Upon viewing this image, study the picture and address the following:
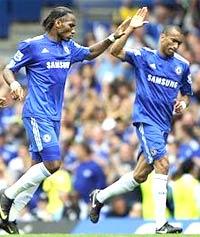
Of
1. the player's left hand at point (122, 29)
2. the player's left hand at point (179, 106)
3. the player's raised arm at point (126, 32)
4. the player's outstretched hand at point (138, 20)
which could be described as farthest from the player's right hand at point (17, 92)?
the player's left hand at point (179, 106)

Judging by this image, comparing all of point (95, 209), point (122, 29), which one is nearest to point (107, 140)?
point (95, 209)

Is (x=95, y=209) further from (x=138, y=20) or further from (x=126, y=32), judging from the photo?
(x=138, y=20)

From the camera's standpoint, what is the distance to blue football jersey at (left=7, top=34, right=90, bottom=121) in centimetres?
1495

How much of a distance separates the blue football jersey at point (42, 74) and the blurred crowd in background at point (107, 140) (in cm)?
379

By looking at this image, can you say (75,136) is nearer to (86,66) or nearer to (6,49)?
(86,66)

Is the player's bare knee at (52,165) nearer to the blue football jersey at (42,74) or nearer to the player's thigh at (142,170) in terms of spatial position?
the blue football jersey at (42,74)

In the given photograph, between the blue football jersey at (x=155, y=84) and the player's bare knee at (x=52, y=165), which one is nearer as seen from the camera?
the player's bare knee at (x=52, y=165)

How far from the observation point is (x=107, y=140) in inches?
835

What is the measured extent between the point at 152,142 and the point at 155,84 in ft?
2.14

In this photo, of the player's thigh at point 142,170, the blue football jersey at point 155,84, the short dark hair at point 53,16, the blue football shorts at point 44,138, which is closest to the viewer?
the blue football shorts at point 44,138

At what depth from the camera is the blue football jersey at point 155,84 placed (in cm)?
1538

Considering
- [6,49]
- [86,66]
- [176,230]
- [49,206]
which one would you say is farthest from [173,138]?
[6,49]

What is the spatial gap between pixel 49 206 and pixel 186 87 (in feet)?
14.6

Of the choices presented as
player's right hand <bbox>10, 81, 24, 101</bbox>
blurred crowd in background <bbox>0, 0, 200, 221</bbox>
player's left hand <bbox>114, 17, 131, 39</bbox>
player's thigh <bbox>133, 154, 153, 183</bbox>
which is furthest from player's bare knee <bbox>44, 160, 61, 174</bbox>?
blurred crowd in background <bbox>0, 0, 200, 221</bbox>
